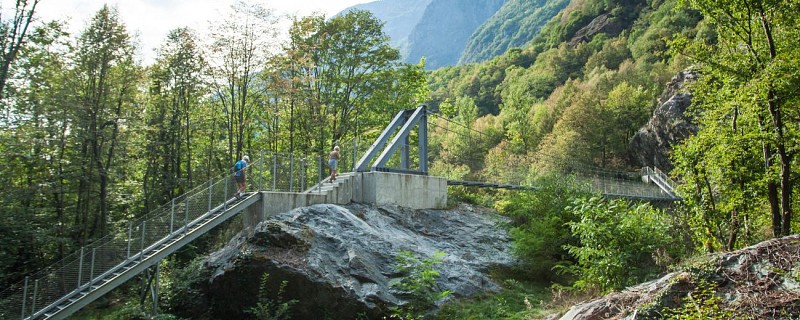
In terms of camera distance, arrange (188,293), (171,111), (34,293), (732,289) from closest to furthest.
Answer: (732,289)
(34,293)
(188,293)
(171,111)

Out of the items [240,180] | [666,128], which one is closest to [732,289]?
[240,180]

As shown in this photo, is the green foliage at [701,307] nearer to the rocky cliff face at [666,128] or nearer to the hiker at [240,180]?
the hiker at [240,180]

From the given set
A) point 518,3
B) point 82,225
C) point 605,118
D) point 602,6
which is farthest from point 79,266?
point 518,3

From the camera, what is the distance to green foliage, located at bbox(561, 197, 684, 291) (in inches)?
381

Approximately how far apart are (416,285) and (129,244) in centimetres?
568

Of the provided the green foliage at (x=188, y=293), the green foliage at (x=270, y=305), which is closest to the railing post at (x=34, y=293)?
the green foliage at (x=188, y=293)

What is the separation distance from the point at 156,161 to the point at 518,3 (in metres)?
142

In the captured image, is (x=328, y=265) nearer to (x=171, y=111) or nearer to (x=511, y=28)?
(x=171, y=111)

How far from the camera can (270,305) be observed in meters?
10.2

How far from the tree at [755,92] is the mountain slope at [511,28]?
11407cm

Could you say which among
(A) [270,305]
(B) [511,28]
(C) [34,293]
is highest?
(B) [511,28]

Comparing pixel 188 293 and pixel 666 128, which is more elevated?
pixel 666 128

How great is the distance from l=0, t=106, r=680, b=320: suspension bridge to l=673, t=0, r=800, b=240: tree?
23.5 ft

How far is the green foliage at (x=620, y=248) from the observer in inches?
381
